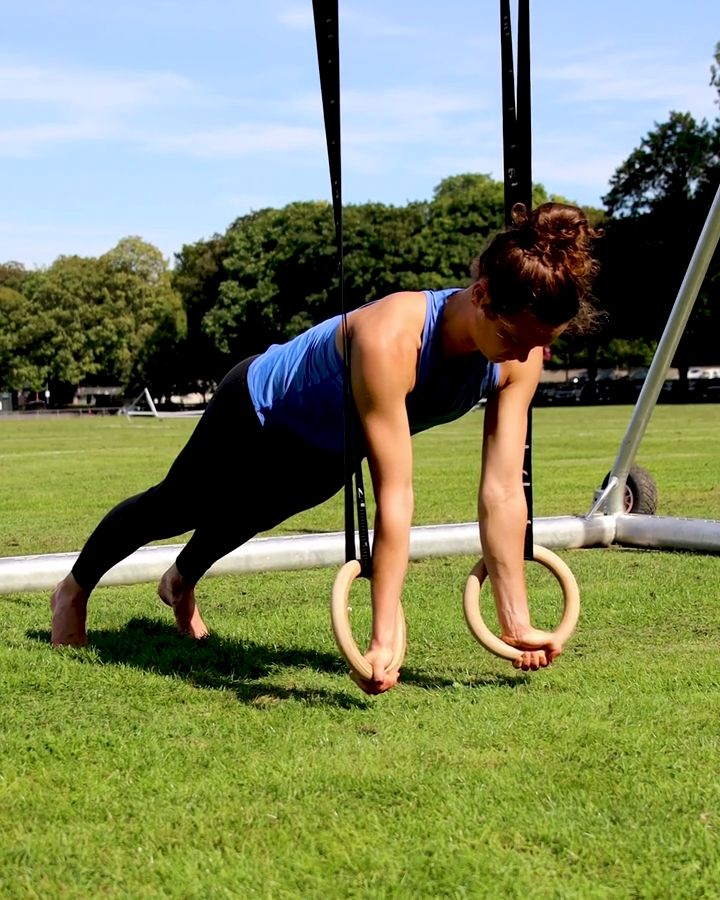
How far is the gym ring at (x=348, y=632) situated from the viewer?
13.4ft

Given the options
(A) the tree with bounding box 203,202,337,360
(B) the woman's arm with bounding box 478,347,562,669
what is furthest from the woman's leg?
(A) the tree with bounding box 203,202,337,360

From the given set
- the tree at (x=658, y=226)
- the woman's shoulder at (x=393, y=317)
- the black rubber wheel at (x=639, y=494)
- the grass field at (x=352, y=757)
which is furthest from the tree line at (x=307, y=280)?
the woman's shoulder at (x=393, y=317)

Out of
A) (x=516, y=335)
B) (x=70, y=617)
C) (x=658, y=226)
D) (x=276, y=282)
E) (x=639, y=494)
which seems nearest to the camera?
(x=516, y=335)

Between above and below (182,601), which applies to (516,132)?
above

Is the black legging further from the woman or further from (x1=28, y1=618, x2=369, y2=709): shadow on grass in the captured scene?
(x1=28, y1=618, x2=369, y2=709): shadow on grass

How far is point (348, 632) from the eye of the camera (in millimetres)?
4137

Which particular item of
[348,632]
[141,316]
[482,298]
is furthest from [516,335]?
[141,316]

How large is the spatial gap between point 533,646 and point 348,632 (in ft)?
2.99

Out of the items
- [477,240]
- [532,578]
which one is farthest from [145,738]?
[477,240]

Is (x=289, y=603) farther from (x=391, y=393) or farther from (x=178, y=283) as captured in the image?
(x=178, y=283)

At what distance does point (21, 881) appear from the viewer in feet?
9.71

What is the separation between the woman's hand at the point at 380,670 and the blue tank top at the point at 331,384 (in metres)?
0.88

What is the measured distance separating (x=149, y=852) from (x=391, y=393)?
1748 mm

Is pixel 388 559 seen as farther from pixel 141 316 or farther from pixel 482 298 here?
pixel 141 316
